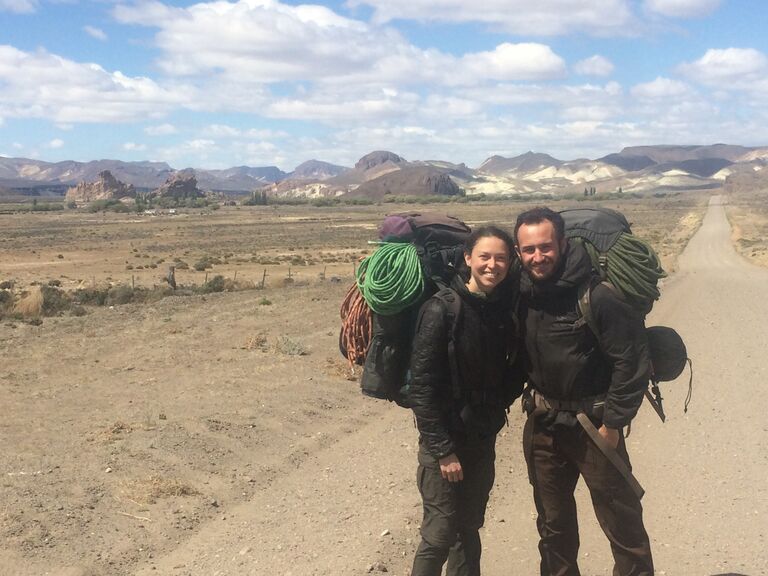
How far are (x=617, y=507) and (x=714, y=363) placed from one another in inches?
276

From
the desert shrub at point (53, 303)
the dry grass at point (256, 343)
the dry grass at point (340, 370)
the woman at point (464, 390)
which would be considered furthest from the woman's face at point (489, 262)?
the desert shrub at point (53, 303)

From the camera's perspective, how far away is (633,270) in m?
3.12

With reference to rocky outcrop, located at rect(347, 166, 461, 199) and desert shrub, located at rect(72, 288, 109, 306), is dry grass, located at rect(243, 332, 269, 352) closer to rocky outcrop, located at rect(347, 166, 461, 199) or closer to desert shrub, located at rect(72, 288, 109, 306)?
desert shrub, located at rect(72, 288, 109, 306)

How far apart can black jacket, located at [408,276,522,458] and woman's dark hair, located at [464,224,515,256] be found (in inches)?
6.6

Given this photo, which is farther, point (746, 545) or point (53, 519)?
point (53, 519)

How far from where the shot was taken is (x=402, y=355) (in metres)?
3.37

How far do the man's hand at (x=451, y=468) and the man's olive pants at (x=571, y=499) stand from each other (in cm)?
45

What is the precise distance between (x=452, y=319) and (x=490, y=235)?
40cm

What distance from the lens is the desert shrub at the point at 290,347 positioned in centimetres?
1073

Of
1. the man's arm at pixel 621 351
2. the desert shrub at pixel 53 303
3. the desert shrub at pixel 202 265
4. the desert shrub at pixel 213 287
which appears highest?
the man's arm at pixel 621 351

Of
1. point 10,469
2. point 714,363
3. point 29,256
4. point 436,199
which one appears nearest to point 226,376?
point 10,469

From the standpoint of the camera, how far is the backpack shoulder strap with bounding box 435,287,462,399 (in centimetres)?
320

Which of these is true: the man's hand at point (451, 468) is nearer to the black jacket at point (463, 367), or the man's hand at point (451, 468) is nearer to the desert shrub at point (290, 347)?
the black jacket at point (463, 367)

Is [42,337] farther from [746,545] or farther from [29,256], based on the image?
[29,256]
